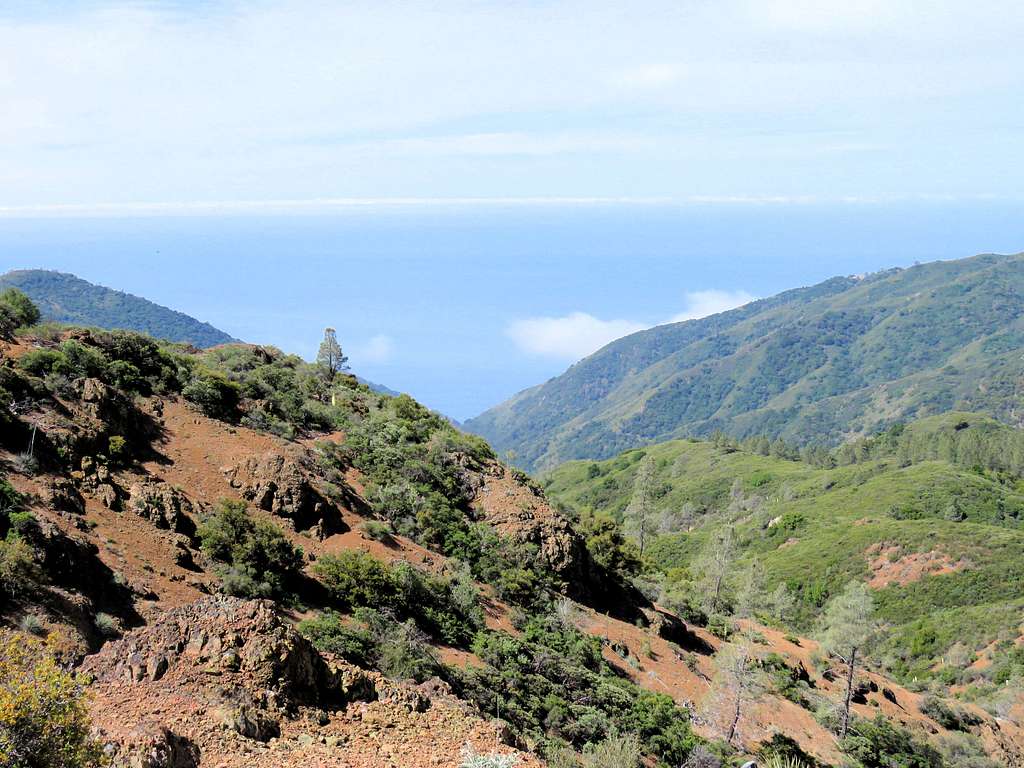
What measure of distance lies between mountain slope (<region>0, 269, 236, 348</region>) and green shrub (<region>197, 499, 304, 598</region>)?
10940 cm

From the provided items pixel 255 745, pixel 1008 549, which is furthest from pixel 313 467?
pixel 1008 549

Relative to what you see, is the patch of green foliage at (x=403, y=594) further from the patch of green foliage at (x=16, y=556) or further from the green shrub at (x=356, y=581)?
the patch of green foliage at (x=16, y=556)

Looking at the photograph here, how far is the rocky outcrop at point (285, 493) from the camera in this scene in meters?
21.0

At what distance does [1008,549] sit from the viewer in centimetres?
5241

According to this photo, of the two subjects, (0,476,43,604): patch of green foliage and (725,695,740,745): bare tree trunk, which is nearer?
(0,476,43,604): patch of green foliage

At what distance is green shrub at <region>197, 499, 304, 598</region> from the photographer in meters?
16.8

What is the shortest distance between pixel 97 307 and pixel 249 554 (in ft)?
417

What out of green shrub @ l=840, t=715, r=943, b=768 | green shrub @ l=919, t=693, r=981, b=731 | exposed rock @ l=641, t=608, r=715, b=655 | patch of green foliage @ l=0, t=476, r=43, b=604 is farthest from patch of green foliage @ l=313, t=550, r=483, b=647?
green shrub @ l=919, t=693, r=981, b=731

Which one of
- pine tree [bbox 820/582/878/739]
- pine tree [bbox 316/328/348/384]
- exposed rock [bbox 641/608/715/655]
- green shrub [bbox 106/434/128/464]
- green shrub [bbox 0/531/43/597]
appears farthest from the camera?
pine tree [bbox 316/328/348/384]

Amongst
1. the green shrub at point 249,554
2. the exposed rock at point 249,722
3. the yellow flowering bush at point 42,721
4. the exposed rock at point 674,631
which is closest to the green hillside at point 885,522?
the exposed rock at point 674,631

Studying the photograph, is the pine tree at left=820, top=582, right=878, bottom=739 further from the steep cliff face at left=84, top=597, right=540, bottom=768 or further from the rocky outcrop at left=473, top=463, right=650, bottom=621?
the steep cliff face at left=84, top=597, right=540, bottom=768

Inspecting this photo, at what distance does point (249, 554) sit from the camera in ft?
57.6

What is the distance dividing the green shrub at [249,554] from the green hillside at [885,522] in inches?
792

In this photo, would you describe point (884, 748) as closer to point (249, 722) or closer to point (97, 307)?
point (249, 722)
